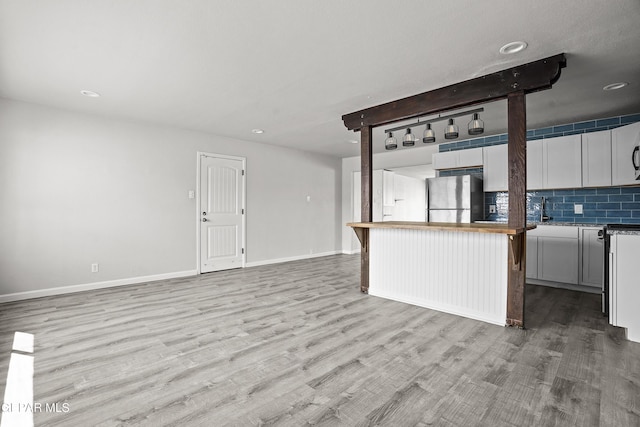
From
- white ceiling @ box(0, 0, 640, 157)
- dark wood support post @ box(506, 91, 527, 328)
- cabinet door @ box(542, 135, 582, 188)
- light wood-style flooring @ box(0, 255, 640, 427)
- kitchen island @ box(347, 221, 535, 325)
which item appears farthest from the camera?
cabinet door @ box(542, 135, 582, 188)

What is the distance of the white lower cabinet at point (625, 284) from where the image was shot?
104 inches

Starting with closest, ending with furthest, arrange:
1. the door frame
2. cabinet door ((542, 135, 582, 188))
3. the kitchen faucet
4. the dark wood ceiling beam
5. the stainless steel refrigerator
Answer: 1. the dark wood ceiling beam
2. cabinet door ((542, 135, 582, 188))
3. the kitchen faucet
4. the stainless steel refrigerator
5. the door frame

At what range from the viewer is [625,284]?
2695 mm

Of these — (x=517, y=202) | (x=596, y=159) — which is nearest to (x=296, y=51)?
(x=517, y=202)

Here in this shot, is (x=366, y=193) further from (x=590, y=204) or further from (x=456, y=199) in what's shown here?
(x=590, y=204)

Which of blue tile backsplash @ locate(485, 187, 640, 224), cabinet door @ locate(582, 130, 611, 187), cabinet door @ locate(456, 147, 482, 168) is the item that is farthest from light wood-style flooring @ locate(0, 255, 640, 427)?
cabinet door @ locate(456, 147, 482, 168)

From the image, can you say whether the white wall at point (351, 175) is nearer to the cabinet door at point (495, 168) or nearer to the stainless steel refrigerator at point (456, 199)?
the stainless steel refrigerator at point (456, 199)

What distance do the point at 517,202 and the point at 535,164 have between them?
2.39m

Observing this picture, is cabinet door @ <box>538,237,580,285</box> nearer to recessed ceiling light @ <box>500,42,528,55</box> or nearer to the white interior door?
recessed ceiling light @ <box>500,42,528,55</box>

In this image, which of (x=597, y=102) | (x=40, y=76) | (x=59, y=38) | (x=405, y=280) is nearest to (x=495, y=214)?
(x=597, y=102)

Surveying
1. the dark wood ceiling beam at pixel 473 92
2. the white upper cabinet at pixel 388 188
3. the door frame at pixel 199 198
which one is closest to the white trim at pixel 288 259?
the door frame at pixel 199 198

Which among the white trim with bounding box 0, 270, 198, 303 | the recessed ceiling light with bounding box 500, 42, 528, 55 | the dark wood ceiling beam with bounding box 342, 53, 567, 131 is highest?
the recessed ceiling light with bounding box 500, 42, 528, 55

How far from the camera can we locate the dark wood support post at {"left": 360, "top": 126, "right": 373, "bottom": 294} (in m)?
4.25

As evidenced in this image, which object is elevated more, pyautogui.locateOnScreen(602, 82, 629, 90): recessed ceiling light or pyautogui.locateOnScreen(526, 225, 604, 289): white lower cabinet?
pyautogui.locateOnScreen(602, 82, 629, 90): recessed ceiling light
